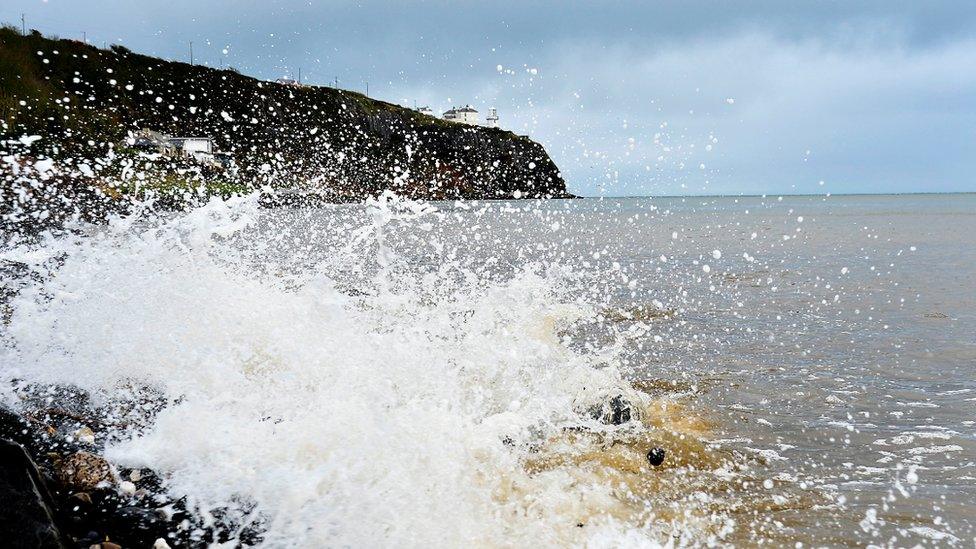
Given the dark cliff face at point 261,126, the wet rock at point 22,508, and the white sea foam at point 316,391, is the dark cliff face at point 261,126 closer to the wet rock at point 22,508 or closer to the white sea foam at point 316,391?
the white sea foam at point 316,391

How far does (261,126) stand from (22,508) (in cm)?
13054

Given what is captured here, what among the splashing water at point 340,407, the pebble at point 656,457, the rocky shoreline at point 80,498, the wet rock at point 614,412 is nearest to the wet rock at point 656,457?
the pebble at point 656,457

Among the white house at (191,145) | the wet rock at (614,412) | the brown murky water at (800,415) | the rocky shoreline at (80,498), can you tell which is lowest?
the brown murky water at (800,415)

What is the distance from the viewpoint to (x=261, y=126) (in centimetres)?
12262

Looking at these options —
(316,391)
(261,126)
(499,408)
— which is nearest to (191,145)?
(261,126)

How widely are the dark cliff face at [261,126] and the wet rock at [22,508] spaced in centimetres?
5492

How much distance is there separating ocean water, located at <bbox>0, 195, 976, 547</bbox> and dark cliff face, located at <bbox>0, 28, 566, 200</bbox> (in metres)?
50.6

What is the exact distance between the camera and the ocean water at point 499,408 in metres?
4.56

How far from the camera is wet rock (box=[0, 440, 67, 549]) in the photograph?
3379mm

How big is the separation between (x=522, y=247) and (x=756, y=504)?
84.6 ft

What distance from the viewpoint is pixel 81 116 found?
73.2 meters

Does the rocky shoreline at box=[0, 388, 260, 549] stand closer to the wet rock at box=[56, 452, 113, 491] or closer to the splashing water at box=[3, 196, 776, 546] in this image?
the wet rock at box=[56, 452, 113, 491]

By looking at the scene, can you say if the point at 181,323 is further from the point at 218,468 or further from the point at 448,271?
the point at 448,271

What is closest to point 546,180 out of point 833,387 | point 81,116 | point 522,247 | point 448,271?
point 81,116
